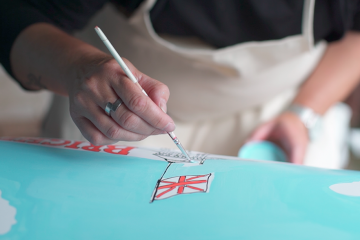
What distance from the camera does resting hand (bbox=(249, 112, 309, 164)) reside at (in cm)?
58

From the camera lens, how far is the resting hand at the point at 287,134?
1.89 feet

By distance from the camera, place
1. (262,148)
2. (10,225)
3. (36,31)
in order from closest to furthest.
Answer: (10,225) → (36,31) → (262,148)

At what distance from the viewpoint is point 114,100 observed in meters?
0.31

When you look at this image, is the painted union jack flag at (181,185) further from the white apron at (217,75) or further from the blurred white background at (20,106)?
the blurred white background at (20,106)

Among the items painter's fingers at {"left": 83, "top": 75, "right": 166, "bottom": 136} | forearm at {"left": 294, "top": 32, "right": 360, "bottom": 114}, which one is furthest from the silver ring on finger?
forearm at {"left": 294, "top": 32, "right": 360, "bottom": 114}

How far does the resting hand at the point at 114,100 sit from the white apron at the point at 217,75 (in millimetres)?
199

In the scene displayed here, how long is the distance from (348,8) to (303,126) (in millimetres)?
243

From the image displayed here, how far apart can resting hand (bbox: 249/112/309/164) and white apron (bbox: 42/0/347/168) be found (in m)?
0.04

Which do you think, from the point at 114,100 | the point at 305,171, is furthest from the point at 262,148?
the point at 114,100

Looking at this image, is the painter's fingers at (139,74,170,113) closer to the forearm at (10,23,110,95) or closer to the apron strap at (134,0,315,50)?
the forearm at (10,23,110,95)

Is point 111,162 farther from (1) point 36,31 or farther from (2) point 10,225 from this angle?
(1) point 36,31

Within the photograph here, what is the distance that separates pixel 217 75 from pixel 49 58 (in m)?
0.30

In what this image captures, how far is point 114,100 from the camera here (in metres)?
0.31

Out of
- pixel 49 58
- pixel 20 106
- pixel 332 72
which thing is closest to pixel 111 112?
pixel 49 58
